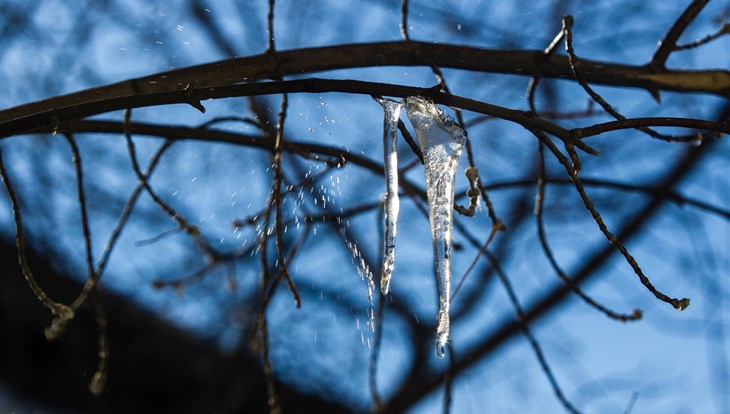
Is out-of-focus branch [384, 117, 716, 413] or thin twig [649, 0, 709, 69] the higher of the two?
out-of-focus branch [384, 117, 716, 413]

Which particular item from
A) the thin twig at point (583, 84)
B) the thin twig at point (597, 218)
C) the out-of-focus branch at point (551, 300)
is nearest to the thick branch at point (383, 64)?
the thin twig at point (583, 84)

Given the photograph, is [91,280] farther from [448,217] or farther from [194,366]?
[194,366]

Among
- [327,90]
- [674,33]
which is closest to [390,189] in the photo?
[327,90]

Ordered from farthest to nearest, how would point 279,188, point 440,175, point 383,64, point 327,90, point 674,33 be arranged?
point 674,33
point 383,64
point 279,188
point 440,175
point 327,90

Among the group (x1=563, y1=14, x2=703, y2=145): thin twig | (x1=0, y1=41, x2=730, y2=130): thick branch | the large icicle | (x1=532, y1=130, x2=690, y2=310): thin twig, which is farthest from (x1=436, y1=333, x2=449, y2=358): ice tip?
(x1=0, y1=41, x2=730, y2=130): thick branch

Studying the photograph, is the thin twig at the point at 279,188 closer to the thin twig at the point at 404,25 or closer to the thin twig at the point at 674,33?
the thin twig at the point at 404,25

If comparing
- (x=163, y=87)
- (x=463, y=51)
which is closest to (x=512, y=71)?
(x=463, y=51)

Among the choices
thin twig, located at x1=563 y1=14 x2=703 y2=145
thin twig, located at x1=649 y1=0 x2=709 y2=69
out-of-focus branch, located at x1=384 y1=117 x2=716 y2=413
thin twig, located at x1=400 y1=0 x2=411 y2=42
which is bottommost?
thin twig, located at x1=563 y1=14 x2=703 y2=145

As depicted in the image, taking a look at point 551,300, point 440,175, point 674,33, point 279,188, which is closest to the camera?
point 440,175

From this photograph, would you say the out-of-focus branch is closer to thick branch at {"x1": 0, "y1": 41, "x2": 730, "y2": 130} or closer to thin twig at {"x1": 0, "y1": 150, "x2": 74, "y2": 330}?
thick branch at {"x1": 0, "y1": 41, "x2": 730, "y2": 130}

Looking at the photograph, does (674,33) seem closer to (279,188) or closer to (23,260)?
(279,188)
